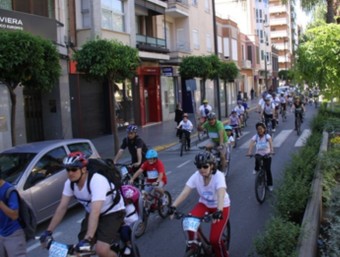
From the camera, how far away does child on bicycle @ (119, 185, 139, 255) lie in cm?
470

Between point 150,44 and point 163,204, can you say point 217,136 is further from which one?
point 150,44

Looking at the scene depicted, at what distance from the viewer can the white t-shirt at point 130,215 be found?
16.1ft

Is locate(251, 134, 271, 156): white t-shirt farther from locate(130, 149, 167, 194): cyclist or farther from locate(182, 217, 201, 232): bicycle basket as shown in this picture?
locate(182, 217, 201, 232): bicycle basket

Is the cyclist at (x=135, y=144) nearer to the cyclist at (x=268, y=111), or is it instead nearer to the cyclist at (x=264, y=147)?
the cyclist at (x=264, y=147)

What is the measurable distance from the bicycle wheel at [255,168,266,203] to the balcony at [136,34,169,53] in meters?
16.8

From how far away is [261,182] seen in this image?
9.01 metres

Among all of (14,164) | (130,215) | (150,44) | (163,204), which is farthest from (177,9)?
(130,215)

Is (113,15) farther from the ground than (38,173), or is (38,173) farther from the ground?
(113,15)

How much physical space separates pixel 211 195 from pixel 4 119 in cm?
1280

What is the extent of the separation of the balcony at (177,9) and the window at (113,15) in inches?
324

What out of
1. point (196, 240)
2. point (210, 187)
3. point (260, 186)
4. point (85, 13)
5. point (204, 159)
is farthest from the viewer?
point (85, 13)

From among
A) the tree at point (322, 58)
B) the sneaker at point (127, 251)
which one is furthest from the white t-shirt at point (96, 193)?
the tree at point (322, 58)

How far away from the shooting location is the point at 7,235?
15.4ft

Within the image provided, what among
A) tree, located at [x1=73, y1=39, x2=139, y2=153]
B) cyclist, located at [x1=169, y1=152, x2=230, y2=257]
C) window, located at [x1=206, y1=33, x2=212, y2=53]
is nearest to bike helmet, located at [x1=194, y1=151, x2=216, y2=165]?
cyclist, located at [x1=169, y1=152, x2=230, y2=257]
